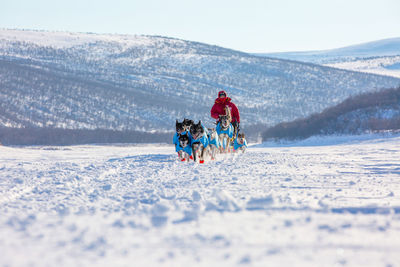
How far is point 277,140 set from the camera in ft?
183

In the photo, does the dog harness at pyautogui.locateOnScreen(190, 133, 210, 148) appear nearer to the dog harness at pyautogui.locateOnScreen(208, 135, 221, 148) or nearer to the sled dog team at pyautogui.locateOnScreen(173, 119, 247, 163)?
the sled dog team at pyautogui.locateOnScreen(173, 119, 247, 163)

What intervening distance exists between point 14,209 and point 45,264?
8.60 feet

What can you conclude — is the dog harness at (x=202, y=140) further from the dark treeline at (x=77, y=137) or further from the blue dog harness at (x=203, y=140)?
the dark treeline at (x=77, y=137)

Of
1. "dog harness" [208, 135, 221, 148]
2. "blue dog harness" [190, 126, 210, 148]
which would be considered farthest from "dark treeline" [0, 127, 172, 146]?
"blue dog harness" [190, 126, 210, 148]

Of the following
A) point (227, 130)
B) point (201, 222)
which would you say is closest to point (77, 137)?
point (227, 130)

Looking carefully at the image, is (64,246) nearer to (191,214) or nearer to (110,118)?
(191,214)

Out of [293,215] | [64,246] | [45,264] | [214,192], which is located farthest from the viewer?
[214,192]

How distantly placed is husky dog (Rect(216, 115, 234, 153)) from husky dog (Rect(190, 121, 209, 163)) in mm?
1605

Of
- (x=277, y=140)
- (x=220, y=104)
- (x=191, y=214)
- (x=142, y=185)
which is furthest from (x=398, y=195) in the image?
(x=277, y=140)

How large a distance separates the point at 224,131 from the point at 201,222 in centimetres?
1001

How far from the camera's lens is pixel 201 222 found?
18.1 feet

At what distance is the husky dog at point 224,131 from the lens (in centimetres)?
1515

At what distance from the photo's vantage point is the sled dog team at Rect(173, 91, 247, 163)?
13.2 metres

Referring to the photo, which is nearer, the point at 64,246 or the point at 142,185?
the point at 64,246
